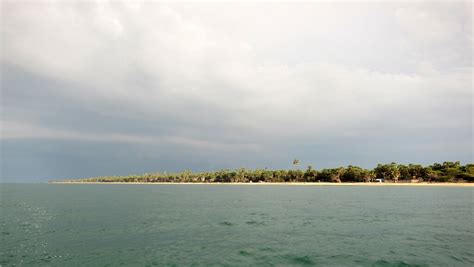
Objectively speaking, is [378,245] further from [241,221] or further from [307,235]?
[241,221]

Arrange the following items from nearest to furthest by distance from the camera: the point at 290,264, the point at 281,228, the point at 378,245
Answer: the point at 290,264 → the point at 378,245 → the point at 281,228

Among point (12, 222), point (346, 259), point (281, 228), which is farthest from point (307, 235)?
point (12, 222)

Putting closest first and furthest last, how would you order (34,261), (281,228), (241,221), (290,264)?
(290,264) < (34,261) < (281,228) < (241,221)

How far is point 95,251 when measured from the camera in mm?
35406

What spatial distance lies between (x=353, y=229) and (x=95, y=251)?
37119 mm

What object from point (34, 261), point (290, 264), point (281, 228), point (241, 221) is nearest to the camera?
point (290, 264)

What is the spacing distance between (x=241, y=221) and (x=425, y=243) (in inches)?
1215

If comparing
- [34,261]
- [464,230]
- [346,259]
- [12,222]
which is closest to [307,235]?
[346,259]

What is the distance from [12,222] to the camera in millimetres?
59219

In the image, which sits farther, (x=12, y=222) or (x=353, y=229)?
(x=12, y=222)

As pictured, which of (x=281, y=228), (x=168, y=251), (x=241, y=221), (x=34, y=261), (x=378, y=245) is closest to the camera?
(x=34, y=261)

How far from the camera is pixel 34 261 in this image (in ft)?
103

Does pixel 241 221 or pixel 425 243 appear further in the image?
pixel 241 221

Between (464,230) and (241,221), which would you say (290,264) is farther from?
(464,230)
